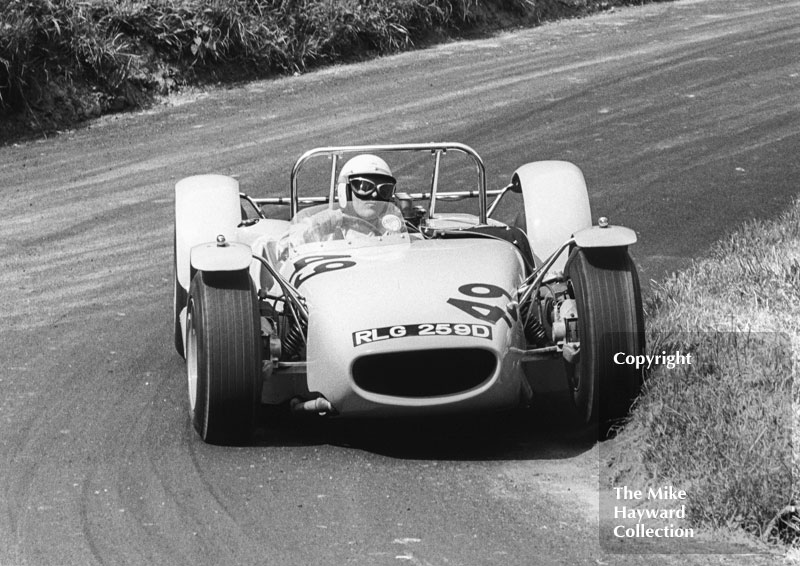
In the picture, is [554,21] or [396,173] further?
[554,21]

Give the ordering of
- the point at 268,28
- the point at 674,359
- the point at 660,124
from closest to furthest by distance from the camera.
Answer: the point at 674,359 → the point at 660,124 → the point at 268,28

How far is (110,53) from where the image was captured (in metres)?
16.2

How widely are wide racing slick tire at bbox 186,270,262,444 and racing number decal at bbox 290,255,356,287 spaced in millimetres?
411

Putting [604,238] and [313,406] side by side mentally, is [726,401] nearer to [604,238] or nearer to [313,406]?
[604,238]

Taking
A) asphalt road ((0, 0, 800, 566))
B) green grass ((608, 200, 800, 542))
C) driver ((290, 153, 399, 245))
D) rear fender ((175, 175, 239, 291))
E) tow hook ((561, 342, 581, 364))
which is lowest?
asphalt road ((0, 0, 800, 566))

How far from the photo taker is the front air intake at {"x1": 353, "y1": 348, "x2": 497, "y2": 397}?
6430 mm

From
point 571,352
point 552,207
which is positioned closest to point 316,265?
point 571,352

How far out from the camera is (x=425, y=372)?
254 inches

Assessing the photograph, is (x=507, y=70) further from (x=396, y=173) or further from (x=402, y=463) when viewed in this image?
(x=402, y=463)

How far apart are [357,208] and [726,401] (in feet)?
7.72

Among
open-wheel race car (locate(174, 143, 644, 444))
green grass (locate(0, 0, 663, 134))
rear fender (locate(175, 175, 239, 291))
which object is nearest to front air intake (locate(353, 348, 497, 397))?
open-wheel race car (locate(174, 143, 644, 444))

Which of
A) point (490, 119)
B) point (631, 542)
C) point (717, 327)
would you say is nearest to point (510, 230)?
point (717, 327)

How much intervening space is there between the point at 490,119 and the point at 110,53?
4575mm

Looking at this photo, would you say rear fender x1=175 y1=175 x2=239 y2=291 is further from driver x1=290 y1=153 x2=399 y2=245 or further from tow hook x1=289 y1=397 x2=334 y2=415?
tow hook x1=289 y1=397 x2=334 y2=415
